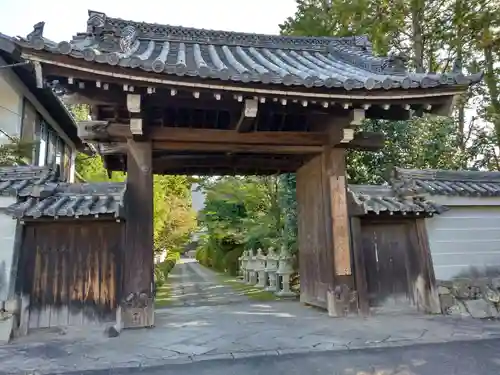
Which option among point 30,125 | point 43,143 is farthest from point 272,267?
point 43,143

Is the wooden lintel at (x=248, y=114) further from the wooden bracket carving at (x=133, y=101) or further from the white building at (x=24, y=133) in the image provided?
the white building at (x=24, y=133)

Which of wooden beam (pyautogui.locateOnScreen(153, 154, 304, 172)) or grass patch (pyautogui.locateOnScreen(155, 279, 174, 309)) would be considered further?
grass patch (pyautogui.locateOnScreen(155, 279, 174, 309))

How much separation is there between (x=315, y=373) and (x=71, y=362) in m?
2.45

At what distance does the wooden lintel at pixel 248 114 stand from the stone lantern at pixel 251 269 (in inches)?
278

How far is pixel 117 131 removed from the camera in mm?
5438

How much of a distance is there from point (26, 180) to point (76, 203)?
3.25 ft

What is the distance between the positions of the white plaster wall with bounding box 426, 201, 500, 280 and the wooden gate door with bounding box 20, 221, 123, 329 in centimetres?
508

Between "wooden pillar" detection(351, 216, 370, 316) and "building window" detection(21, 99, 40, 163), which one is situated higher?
"building window" detection(21, 99, 40, 163)

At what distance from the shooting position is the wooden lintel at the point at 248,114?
16.3 ft

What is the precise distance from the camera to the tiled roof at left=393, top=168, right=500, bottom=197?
6375 millimetres

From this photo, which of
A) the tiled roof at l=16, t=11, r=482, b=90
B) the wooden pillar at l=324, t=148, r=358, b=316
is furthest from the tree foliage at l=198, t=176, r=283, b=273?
the wooden pillar at l=324, t=148, r=358, b=316

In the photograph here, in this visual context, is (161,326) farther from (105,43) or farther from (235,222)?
(235,222)

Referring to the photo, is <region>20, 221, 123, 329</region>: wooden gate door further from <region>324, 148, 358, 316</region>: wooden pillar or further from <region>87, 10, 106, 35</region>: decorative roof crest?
<region>324, 148, 358, 316</region>: wooden pillar

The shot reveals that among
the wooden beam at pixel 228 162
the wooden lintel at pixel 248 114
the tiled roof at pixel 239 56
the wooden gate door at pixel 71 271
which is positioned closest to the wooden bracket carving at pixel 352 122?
the tiled roof at pixel 239 56
